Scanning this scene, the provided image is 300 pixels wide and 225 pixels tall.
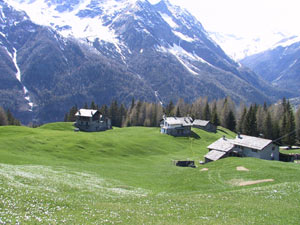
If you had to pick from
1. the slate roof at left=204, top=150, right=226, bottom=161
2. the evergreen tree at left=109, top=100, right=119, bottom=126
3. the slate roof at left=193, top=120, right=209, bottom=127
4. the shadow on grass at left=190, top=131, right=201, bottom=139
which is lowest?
→ the slate roof at left=204, top=150, right=226, bottom=161

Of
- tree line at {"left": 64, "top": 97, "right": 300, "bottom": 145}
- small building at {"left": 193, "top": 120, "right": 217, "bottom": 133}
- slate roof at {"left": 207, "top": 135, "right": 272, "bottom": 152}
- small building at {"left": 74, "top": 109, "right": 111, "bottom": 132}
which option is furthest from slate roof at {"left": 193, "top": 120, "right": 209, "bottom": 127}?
slate roof at {"left": 207, "top": 135, "right": 272, "bottom": 152}

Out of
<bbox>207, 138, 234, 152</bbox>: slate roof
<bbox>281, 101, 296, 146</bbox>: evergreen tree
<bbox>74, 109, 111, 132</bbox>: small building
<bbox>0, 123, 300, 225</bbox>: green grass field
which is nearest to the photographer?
<bbox>0, 123, 300, 225</bbox>: green grass field

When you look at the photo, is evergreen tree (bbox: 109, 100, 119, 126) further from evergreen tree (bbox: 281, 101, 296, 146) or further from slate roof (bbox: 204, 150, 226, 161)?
slate roof (bbox: 204, 150, 226, 161)

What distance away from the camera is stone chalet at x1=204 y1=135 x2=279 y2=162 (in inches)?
3059

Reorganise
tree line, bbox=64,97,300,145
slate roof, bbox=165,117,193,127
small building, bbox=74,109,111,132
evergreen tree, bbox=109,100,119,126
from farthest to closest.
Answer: evergreen tree, bbox=109,100,119,126, small building, bbox=74,109,111,132, tree line, bbox=64,97,300,145, slate roof, bbox=165,117,193,127

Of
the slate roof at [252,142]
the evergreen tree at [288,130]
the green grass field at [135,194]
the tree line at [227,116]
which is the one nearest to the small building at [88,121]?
the tree line at [227,116]

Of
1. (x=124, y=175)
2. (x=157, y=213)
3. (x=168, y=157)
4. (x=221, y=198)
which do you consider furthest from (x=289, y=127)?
(x=157, y=213)

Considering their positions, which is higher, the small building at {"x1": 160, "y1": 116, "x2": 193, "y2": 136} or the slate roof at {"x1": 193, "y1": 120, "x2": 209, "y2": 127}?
the slate roof at {"x1": 193, "y1": 120, "x2": 209, "y2": 127}

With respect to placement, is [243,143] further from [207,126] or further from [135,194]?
[207,126]

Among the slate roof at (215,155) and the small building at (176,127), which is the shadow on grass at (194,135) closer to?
the small building at (176,127)

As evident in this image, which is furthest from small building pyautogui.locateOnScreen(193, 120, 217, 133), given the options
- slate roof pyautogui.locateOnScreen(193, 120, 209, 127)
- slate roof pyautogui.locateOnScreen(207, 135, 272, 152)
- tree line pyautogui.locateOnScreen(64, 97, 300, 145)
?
slate roof pyautogui.locateOnScreen(207, 135, 272, 152)

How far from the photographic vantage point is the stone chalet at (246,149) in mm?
77688

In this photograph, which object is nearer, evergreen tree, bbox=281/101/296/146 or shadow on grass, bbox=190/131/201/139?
evergreen tree, bbox=281/101/296/146

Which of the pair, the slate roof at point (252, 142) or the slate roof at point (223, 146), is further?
the slate roof at point (223, 146)
